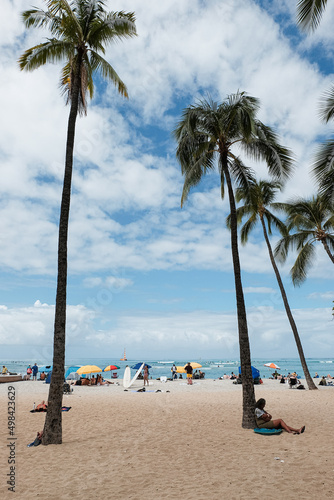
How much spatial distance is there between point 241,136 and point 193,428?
393 inches

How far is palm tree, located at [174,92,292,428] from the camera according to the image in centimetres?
1123

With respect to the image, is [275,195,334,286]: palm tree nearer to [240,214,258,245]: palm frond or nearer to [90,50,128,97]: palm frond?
[240,214,258,245]: palm frond

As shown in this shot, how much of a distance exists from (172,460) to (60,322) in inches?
170

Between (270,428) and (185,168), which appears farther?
(185,168)

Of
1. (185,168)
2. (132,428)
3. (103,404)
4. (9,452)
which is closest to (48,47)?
(185,168)

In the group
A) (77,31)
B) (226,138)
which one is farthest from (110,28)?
(226,138)

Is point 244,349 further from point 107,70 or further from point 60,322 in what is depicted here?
point 107,70

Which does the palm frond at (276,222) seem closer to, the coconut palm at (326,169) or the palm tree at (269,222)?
the palm tree at (269,222)

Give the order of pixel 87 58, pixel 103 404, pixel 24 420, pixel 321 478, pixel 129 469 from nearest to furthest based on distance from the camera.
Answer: pixel 321 478 → pixel 129 469 → pixel 87 58 → pixel 24 420 → pixel 103 404

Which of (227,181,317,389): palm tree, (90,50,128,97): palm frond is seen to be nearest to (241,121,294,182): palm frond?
(90,50,128,97): palm frond

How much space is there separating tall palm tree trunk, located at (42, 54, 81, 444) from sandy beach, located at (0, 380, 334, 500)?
51 centimetres

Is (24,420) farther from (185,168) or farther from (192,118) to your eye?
(192,118)

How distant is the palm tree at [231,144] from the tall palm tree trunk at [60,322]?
13.4 feet

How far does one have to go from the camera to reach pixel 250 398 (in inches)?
407
